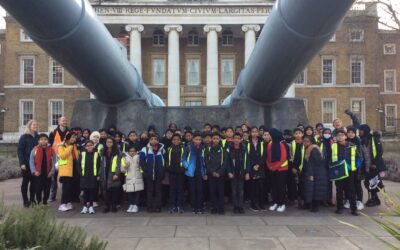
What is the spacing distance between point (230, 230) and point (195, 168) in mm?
1629

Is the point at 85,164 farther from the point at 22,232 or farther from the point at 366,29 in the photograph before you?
the point at 366,29

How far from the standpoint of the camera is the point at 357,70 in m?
43.8

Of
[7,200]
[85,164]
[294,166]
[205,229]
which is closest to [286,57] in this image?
[205,229]

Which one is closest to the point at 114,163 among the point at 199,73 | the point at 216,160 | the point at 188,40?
the point at 216,160

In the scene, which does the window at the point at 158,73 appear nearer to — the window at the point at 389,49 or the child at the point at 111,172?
the window at the point at 389,49

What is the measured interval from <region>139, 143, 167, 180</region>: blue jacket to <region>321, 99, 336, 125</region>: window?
127 ft

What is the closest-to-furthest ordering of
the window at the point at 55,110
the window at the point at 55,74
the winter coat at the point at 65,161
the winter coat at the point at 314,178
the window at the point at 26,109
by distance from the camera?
the winter coat at the point at 314,178, the winter coat at the point at 65,161, the window at the point at 26,109, the window at the point at 55,110, the window at the point at 55,74

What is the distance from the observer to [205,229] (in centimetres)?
514

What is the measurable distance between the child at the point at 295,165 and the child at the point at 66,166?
3653 mm

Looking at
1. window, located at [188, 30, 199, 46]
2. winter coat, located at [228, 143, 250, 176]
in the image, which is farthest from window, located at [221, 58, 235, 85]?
winter coat, located at [228, 143, 250, 176]

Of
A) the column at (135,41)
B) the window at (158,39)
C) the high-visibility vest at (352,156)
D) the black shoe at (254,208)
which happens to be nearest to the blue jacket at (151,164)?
the black shoe at (254,208)

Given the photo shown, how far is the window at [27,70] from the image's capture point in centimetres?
4228

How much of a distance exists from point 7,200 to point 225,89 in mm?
35692

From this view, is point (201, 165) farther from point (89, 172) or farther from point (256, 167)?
point (89, 172)
